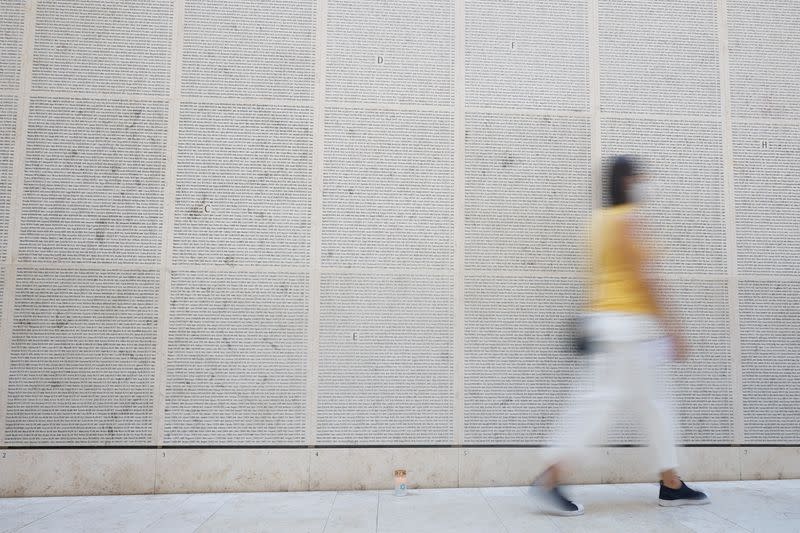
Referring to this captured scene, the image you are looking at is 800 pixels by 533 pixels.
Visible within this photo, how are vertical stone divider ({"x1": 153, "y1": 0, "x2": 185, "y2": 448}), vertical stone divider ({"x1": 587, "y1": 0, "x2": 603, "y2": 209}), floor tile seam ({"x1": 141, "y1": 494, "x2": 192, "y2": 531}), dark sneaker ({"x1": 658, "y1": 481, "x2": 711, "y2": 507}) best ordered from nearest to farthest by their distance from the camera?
floor tile seam ({"x1": 141, "y1": 494, "x2": 192, "y2": 531})
dark sneaker ({"x1": 658, "y1": 481, "x2": 711, "y2": 507})
vertical stone divider ({"x1": 153, "y1": 0, "x2": 185, "y2": 448})
vertical stone divider ({"x1": 587, "y1": 0, "x2": 603, "y2": 209})

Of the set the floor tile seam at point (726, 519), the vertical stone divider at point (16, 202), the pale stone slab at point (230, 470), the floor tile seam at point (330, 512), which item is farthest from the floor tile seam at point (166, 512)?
the floor tile seam at point (726, 519)

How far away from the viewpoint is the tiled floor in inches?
116

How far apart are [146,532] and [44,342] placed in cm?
141

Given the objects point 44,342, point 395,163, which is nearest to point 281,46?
point 395,163

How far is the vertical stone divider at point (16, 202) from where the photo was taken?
3635mm

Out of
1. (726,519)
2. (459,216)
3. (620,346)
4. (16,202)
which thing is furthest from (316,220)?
(726,519)

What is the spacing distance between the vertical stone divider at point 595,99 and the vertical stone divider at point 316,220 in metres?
1.66

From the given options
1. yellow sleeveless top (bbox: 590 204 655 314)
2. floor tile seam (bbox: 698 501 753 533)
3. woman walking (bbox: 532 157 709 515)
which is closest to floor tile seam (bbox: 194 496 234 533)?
woman walking (bbox: 532 157 709 515)

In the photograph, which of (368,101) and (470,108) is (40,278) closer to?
(368,101)

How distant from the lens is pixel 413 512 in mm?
3186

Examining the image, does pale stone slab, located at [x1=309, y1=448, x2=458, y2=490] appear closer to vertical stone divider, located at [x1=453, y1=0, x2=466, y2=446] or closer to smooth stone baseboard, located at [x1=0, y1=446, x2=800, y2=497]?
smooth stone baseboard, located at [x1=0, y1=446, x2=800, y2=497]

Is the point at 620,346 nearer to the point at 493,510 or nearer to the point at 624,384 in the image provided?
the point at 624,384

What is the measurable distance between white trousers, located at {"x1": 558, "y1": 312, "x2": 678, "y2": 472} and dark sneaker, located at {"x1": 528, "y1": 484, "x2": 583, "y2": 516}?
19cm

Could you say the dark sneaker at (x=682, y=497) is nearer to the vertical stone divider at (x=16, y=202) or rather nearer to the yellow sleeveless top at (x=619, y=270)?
the yellow sleeveless top at (x=619, y=270)
